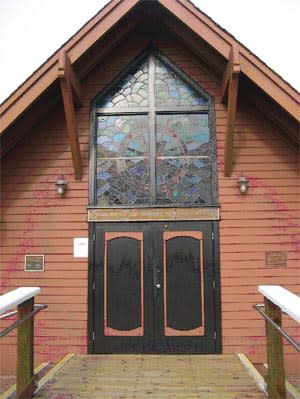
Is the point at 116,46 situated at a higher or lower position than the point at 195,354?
higher

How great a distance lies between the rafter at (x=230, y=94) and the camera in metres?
5.12

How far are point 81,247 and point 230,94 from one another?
125 inches

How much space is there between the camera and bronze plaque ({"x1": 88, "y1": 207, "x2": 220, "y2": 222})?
5930 mm

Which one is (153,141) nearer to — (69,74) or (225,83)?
(225,83)

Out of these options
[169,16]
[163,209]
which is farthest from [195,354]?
[169,16]

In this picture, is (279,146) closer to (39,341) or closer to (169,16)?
(169,16)

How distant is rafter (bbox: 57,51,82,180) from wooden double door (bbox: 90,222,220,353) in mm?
1109

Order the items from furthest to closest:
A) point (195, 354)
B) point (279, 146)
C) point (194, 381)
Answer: point (279, 146) < point (195, 354) < point (194, 381)

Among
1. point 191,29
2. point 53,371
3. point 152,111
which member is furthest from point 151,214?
point 191,29

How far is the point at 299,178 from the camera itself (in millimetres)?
6020

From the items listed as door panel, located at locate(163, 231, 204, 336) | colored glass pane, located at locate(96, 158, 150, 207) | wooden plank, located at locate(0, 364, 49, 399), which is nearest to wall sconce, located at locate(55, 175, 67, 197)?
colored glass pane, located at locate(96, 158, 150, 207)

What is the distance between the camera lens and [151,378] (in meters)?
4.68

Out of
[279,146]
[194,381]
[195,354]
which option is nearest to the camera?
[194,381]

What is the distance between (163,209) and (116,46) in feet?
9.14
